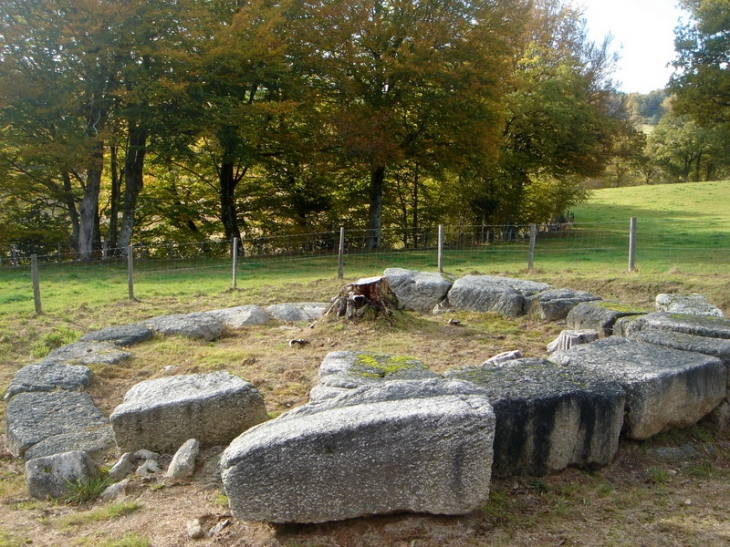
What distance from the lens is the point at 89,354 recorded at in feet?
27.4

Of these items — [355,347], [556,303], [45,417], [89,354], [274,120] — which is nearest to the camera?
[45,417]

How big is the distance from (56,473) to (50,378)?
253 centimetres

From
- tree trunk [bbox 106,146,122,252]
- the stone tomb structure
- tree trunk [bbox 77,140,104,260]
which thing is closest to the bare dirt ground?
the stone tomb structure

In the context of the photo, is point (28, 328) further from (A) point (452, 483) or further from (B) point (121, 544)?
(A) point (452, 483)

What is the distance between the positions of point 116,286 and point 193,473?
10847 mm

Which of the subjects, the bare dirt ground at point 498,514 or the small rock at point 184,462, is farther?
the small rock at point 184,462

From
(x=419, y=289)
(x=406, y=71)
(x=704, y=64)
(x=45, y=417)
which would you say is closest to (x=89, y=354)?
(x=45, y=417)

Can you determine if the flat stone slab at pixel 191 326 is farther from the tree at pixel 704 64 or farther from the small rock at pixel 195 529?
the tree at pixel 704 64

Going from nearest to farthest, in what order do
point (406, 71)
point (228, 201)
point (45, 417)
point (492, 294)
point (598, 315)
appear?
point (45, 417), point (598, 315), point (492, 294), point (406, 71), point (228, 201)

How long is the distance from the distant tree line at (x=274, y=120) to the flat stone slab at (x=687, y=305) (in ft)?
40.7

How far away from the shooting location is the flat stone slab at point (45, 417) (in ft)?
18.7

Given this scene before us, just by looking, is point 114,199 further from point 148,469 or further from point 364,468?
point 364,468

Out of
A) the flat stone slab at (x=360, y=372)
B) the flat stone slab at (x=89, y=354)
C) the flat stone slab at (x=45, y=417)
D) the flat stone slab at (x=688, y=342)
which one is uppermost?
the flat stone slab at (x=688, y=342)

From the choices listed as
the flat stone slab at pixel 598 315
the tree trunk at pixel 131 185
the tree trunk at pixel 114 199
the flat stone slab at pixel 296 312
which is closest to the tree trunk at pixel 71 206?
the tree trunk at pixel 114 199
